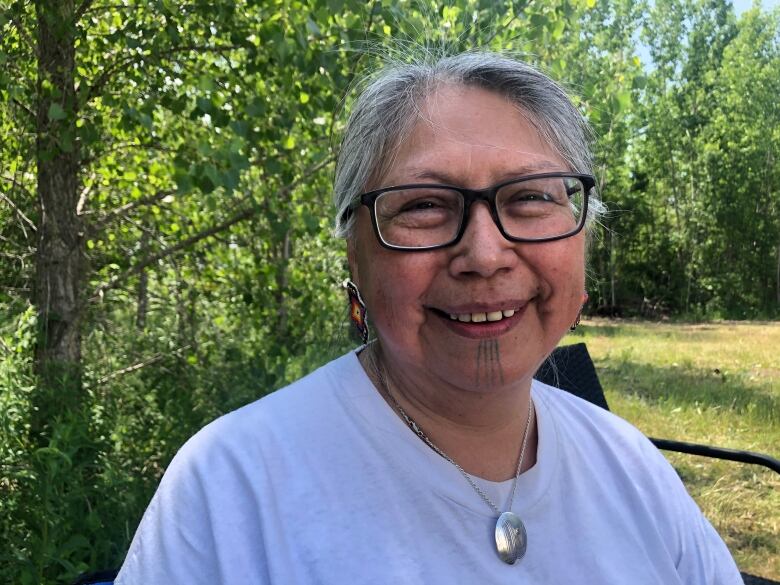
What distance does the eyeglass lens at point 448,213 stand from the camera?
3.73ft

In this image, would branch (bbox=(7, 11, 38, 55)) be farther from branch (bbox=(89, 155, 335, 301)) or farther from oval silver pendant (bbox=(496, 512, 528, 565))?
oval silver pendant (bbox=(496, 512, 528, 565))

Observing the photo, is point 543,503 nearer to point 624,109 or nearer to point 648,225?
point 624,109

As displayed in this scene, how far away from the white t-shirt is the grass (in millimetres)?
2885

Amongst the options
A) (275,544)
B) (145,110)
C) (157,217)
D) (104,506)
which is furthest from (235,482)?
(157,217)

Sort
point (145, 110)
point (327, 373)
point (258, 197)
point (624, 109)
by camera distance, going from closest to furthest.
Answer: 1. point (327, 373)
2. point (145, 110)
3. point (624, 109)
4. point (258, 197)

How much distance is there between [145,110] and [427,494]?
2442mm

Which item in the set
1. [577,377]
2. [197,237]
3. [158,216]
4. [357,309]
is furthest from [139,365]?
[357,309]

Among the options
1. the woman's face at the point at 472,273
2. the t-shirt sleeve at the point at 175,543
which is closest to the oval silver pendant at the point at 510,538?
the woman's face at the point at 472,273

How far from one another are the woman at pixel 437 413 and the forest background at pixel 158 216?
0.45 m

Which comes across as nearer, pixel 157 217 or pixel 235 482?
pixel 235 482

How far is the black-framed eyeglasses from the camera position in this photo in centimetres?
113

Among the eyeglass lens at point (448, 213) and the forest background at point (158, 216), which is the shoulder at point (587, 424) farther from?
the eyeglass lens at point (448, 213)

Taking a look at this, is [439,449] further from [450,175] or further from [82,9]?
[82,9]

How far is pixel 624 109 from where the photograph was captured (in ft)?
11.0
